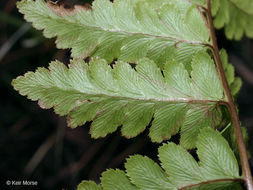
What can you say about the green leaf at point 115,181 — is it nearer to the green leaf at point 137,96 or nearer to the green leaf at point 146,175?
the green leaf at point 146,175

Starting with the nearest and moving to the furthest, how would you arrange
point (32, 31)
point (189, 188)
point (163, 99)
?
point (189, 188)
point (163, 99)
point (32, 31)

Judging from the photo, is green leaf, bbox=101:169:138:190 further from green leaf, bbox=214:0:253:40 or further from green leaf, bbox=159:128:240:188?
green leaf, bbox=214:0:253:40

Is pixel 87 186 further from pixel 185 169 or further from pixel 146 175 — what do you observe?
pixel 185 169

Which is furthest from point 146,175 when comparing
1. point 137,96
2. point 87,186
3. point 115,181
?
point 137,96

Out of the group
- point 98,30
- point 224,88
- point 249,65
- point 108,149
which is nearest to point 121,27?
point 98,30

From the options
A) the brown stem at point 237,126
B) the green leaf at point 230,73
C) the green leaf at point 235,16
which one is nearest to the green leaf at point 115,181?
the brown stem at point 237,126

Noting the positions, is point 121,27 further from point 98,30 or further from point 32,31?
point 32,31

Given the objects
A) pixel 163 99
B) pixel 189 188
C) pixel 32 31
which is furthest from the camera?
pixel 32 31
